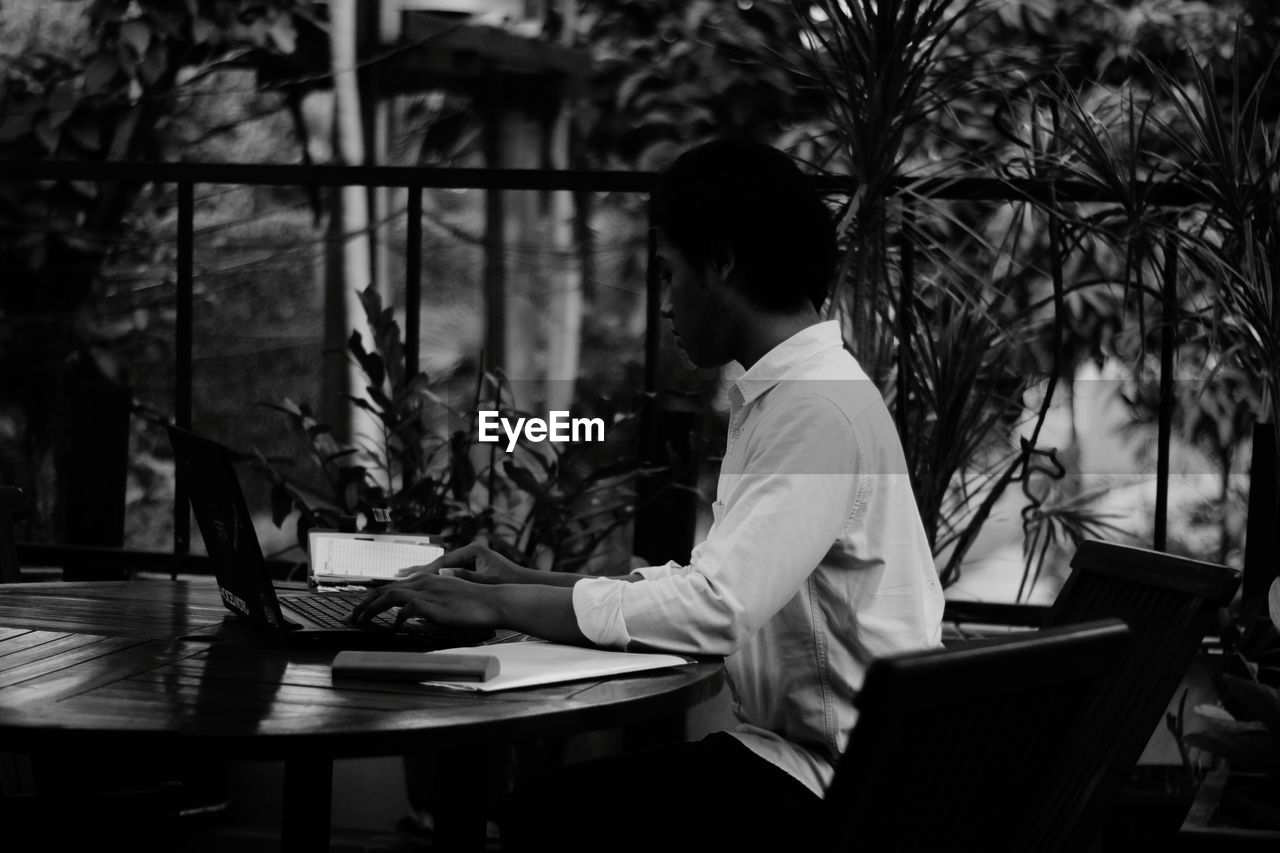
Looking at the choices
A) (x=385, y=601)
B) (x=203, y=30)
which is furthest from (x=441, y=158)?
(x=385, y=601)

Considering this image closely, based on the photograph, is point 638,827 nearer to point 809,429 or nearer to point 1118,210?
point 809,429

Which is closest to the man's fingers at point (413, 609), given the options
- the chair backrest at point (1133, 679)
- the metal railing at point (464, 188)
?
the chair backrest at point (1133, 679)

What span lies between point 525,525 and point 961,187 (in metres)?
0.96

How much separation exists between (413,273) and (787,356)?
139cm

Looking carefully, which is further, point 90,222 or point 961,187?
point 90,222

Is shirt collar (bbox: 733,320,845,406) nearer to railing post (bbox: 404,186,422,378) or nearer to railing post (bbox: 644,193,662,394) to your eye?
railing post (bbox: 644,193,662,394)

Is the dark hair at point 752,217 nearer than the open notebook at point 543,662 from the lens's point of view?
No

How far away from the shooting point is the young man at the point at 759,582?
1.30m

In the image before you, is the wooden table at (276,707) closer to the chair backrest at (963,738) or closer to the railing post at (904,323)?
the chair backrest at (963,738)

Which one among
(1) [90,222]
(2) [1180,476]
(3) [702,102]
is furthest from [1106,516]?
(1) [90,222]

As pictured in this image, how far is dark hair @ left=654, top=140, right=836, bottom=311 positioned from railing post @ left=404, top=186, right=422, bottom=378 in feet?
3.94

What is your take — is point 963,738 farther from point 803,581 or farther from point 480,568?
point 480,568

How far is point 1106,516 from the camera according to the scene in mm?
2504

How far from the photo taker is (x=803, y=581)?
4.44 ft
